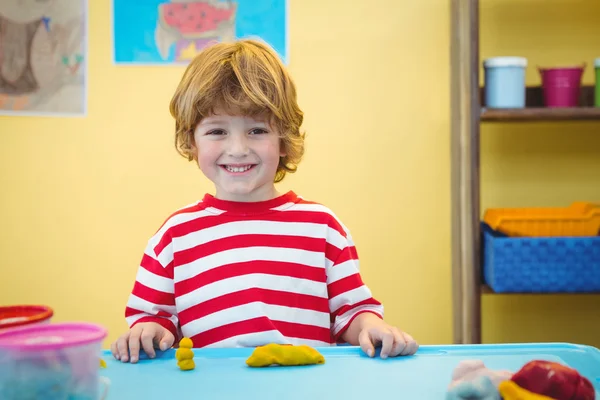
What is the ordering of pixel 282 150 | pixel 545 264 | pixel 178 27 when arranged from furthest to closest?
pixel 178 27 < pixel 545 264 < pixel 282 150

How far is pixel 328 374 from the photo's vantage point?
71 centimetres

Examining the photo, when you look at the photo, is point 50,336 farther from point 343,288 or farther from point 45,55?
point 45,55

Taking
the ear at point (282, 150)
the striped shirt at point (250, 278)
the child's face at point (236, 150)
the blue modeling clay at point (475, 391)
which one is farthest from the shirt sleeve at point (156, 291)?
the blue modeling clay at point (475, 391)

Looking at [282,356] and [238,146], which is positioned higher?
[238,146]

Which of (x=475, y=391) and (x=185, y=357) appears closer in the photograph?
(x=475, y=391)

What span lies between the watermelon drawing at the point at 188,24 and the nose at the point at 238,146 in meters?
1.23

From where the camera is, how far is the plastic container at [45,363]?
0.53 meters

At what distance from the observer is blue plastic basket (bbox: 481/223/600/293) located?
1.79 m

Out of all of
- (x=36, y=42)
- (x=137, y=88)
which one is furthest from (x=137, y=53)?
(x=36, y=42)

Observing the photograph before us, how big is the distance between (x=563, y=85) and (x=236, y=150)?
1210 millimetres

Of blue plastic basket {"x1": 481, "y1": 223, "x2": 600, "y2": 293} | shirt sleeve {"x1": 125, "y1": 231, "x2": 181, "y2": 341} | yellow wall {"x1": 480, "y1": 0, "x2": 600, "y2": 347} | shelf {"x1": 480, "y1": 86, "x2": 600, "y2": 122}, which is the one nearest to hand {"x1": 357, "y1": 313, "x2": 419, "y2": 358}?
shirt sleeve {"x1": 125, "y1": 231, "x2": 181, "y2": 341}

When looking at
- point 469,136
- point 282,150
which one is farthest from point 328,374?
point 469,136

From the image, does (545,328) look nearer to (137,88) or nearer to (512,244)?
(512,244)

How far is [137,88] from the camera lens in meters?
2.22
